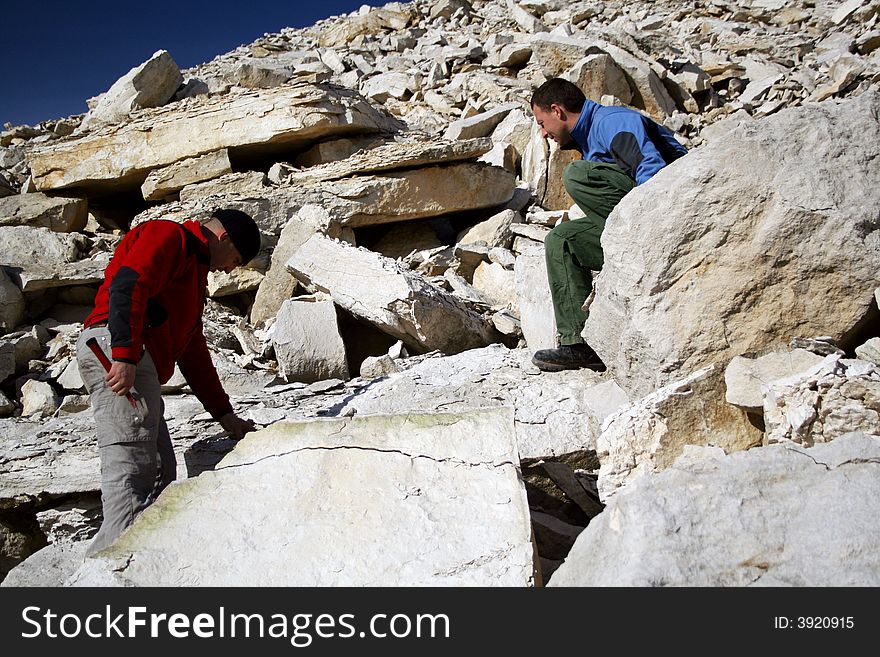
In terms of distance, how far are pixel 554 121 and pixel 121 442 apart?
2630mm

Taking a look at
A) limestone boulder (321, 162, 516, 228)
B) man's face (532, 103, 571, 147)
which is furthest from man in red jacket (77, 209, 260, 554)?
limestone boulder (321, 162, 516, 228)

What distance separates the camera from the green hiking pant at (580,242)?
3082 mm

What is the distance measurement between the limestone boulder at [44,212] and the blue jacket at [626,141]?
588cm

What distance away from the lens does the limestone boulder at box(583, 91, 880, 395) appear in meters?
2.25

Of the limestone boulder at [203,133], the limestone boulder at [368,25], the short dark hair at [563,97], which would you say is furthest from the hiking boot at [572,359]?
the limestone boulder at [368,25]

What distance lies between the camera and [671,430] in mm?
2189

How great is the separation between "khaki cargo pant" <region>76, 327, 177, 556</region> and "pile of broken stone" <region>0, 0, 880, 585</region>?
27 centimetres

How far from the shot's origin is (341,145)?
21.7 feet

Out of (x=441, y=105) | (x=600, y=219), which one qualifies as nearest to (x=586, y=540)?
(x=600, y=219)

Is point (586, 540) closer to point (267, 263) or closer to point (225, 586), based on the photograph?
point (225, 586)

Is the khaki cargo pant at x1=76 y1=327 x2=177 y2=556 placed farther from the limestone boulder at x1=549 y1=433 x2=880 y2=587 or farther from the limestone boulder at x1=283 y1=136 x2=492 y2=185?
the limestone boulder at x1=283 y1=136 x2=492 y2=185

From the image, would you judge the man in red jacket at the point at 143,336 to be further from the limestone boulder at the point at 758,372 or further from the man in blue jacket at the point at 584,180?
the limestone boulder at the point at 758,372
